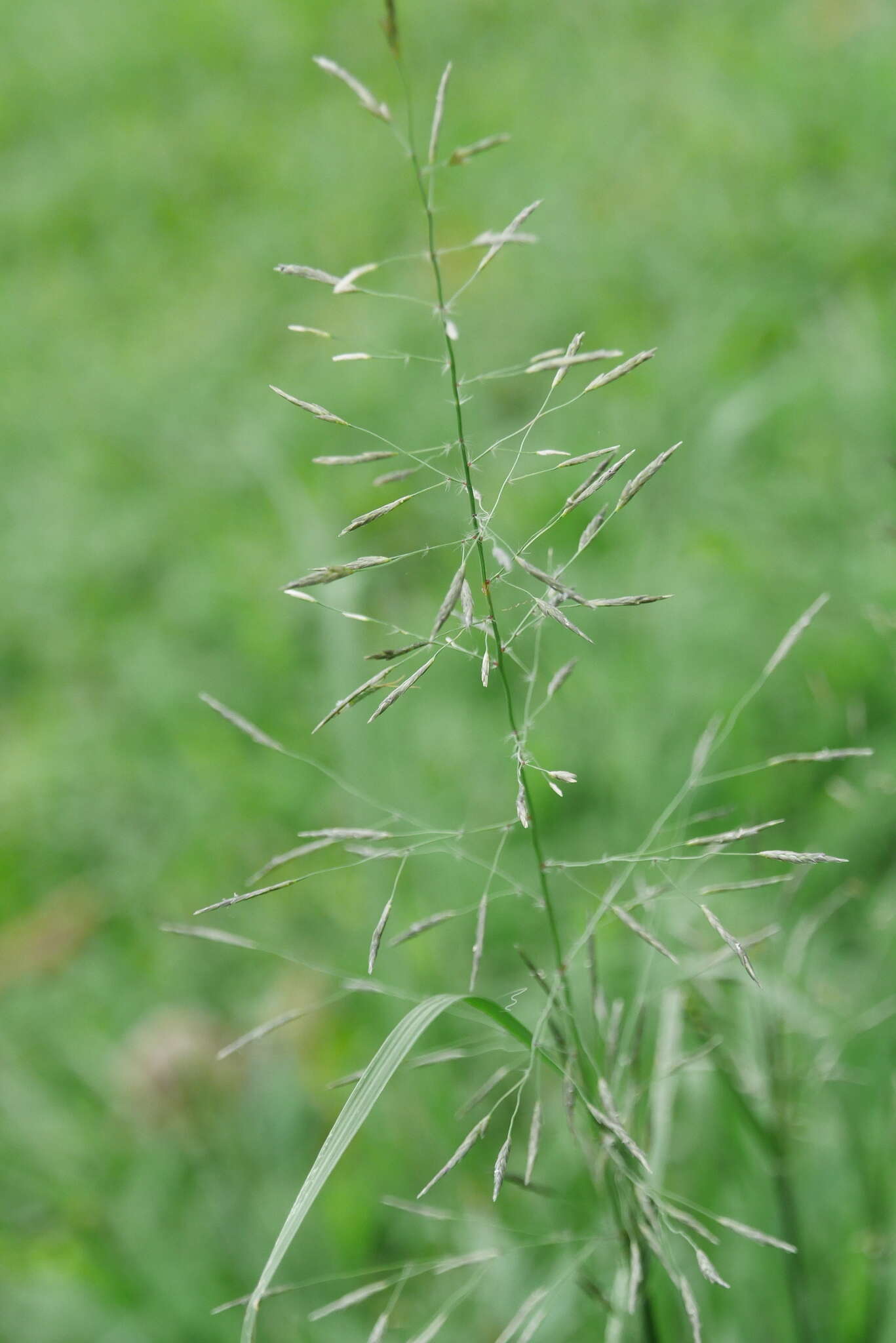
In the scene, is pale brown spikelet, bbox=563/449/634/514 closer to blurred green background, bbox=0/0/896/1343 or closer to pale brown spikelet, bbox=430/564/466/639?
pale brown spikelet, bbox=430/564/466/639

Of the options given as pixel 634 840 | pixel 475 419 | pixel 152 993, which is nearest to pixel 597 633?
pixel 634 840

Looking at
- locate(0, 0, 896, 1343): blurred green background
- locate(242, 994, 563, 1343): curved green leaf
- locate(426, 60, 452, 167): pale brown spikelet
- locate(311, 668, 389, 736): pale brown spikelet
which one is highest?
locate(426, 60, 452, 167): pale brown spikelet

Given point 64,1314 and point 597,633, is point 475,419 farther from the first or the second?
point 64,1314

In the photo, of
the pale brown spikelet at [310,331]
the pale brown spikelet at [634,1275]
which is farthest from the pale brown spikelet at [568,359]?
the pale brown spikelet at [634,1275]

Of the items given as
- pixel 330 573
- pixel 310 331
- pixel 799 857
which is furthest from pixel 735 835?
pixel 310 331

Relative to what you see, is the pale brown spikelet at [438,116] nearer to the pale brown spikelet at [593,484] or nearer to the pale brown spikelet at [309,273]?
the pale brown spikelet at [309,273]

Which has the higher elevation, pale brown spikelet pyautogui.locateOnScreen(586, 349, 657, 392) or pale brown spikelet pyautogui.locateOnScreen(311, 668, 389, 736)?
pale brown spikelet pyautogui.locateOnScreen(586, 349, 657, 392)

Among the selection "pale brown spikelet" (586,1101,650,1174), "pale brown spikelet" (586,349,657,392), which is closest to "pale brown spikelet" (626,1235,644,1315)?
"pale brown spikelet" (586,1101,650,1174)

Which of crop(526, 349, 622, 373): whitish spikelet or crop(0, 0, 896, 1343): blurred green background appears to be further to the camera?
crop(0, 0, 896, 1343): blurred green background
